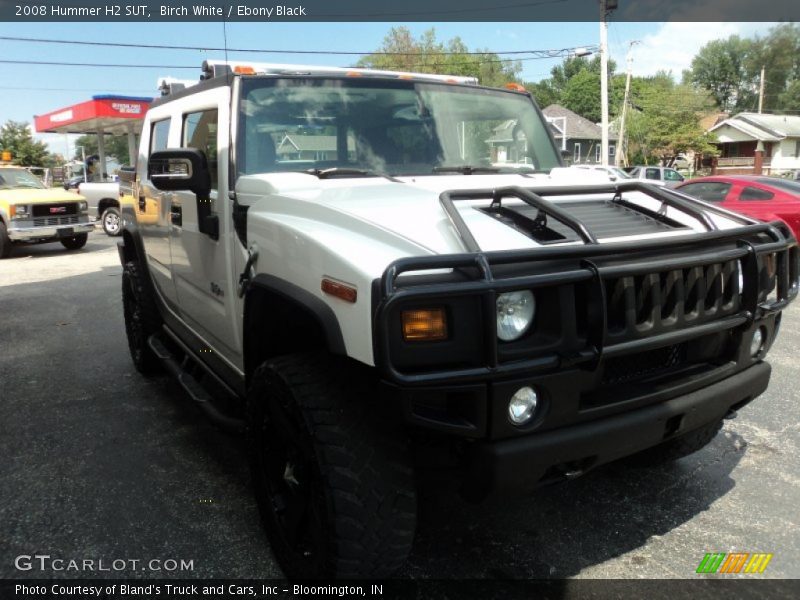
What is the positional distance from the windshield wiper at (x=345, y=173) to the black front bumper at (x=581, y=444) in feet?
4.55

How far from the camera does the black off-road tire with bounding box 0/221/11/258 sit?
12.9m

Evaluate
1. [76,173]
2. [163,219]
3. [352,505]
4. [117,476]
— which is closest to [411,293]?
[352,505]

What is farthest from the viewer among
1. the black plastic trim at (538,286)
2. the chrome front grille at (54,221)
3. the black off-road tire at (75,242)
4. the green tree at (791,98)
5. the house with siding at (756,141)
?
the green tree at (791,98)

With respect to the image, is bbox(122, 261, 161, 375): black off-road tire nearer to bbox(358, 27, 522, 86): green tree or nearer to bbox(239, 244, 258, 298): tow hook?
bbox(239, 244, 258, 298): tow hook

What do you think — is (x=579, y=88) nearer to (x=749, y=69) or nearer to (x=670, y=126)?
(x=749, y=69)

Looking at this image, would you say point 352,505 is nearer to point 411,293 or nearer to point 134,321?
point 411,293

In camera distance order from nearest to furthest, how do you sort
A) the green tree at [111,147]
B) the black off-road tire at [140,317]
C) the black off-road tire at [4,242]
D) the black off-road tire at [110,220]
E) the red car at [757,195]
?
the black off-road tire at [140,317]
the red car at [757,195]
the black off-road tire at [4,242]
the black off-road tire at [110,220]
the green tree at [111,147]

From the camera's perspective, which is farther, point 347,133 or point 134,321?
point 134,321

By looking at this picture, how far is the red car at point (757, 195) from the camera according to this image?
9539 mm

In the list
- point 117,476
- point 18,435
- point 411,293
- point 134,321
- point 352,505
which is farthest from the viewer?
point 134,321

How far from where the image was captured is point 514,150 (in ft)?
12.2

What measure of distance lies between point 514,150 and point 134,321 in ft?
10.7

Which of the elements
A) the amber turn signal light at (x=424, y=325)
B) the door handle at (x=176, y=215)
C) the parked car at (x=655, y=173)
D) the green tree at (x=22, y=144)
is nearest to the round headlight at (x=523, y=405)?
the amber turn signal light at (x=424, y=325)

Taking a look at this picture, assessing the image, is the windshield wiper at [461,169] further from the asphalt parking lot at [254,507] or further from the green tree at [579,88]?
the green tree at [579,88]
